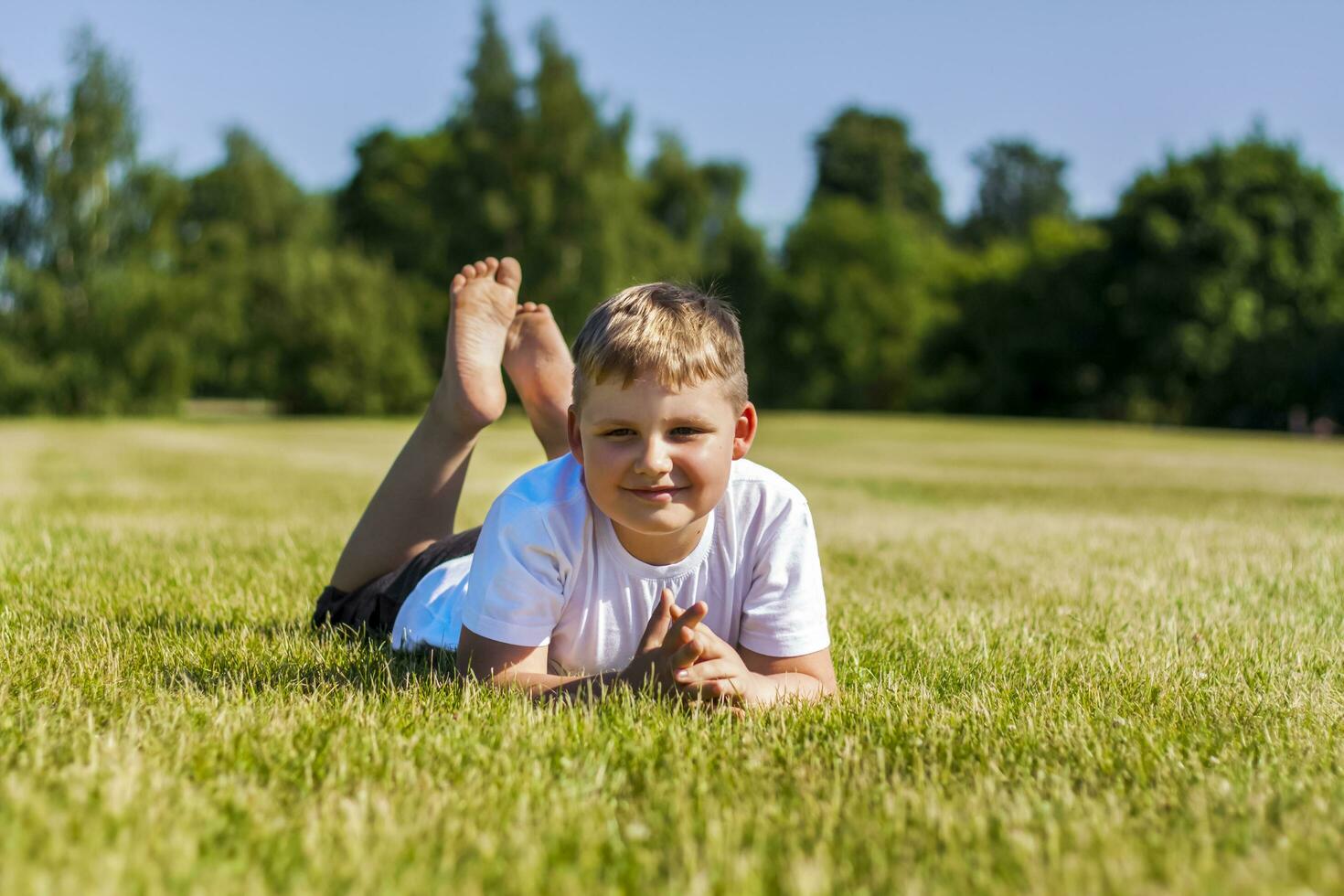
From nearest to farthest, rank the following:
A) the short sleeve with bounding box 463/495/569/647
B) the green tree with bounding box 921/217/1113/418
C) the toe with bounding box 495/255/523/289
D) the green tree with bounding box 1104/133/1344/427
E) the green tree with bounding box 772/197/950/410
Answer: the short sleeve with bounding box 463/495/569/647, the toe with bounding box 495/255/523/289, the green tree with bounding box 1104/133/1344/427, the green tree with bounding box 921/217/1113/418, the green tree with bounding box 772/197/950/410

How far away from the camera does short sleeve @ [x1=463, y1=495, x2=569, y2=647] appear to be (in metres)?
2.78

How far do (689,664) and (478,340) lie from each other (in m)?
2.05

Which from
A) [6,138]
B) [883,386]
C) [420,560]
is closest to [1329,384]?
[883,386]

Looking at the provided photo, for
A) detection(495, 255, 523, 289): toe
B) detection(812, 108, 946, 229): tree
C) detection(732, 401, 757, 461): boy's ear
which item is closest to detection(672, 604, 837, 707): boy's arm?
detection(732, 401, 757, 461): boy's ear

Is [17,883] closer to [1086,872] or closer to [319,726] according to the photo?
[319,726]

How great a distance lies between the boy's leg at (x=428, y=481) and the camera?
389cm

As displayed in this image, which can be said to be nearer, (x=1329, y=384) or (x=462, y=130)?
(x=1329, y=384)

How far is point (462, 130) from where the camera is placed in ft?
128

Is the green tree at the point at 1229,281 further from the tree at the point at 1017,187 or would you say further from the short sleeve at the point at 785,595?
the short sleeve at the point at 785,595

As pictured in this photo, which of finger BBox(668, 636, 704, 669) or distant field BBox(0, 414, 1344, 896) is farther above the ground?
finger BBox(668, 636, 704, 669)

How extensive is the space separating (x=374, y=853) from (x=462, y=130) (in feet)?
131

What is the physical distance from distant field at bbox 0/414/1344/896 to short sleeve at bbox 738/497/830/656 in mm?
240

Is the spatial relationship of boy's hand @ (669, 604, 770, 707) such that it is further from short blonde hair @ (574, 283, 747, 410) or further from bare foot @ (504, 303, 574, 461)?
bare foot @ (504, 303, 574, 461)

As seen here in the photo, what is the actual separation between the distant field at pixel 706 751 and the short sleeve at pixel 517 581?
18 centimetres
